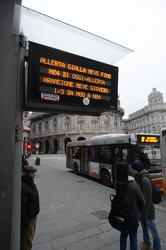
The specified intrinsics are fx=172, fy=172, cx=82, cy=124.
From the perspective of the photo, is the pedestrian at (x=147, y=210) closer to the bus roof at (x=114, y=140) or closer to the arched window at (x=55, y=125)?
the bus roof at (x=114, y=140)

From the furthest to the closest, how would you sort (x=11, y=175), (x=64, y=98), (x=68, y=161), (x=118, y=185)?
(x=68, y=161) → (x=118, y=185) → (x=64, y=98) → (x=11, y=175)

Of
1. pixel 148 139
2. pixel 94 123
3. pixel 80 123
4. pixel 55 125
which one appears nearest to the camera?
pixel 148 139

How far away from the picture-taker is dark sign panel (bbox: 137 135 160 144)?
7.95 metres

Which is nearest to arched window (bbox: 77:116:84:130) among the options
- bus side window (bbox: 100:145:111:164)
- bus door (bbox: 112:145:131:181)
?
bus side window (bbox: 100:145:111:164)

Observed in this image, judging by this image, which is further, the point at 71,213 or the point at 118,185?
the point at 71,213

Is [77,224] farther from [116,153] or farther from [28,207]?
[116,153]

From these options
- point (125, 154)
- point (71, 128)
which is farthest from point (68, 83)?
point (71, 128)

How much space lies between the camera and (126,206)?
287 cm

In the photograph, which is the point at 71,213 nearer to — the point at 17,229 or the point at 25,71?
the point at 17,229

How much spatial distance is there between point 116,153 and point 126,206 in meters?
6.14

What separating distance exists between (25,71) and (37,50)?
378mm

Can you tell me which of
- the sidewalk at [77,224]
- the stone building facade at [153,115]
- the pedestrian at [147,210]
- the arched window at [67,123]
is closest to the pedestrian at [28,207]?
the sidewalk at [77,224]

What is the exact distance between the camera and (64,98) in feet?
9.04

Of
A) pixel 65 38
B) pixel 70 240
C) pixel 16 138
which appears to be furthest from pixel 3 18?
pixel 70 240
